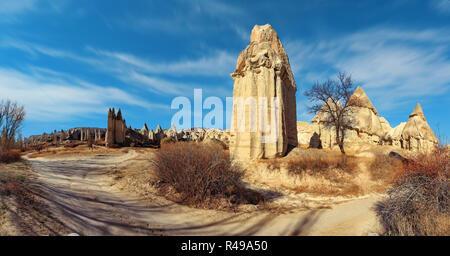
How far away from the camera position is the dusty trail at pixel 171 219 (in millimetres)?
4922

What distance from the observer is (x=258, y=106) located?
16422 mm

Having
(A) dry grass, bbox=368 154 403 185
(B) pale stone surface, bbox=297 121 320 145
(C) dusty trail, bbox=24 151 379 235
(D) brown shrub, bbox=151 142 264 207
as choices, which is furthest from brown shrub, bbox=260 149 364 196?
(B) pale stone surface, bbox=297 121 320 145

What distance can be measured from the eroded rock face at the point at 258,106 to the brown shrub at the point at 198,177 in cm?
681

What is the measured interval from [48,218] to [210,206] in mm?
4293

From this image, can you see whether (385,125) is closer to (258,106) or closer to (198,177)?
(258,106)

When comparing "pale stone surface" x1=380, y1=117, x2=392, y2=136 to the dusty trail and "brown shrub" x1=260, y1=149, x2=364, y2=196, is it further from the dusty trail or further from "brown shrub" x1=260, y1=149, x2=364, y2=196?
the dusty trail

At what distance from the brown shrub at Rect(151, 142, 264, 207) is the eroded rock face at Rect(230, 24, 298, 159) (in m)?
6.81

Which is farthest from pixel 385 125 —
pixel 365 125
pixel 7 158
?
pixel 7 158

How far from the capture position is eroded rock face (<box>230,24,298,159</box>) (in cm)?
1590

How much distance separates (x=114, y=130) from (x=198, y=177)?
1303 inches

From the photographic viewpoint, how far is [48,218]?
4.32 m

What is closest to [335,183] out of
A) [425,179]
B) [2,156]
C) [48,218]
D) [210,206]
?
[425,179]
